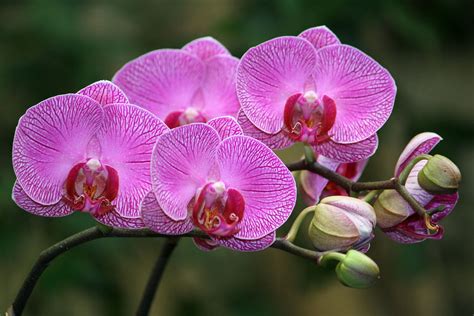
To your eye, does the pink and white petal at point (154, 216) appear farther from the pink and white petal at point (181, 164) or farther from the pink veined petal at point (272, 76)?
the pink veined petal at point (272, 76)

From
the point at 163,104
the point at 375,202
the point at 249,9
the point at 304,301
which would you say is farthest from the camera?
the point at 304,301

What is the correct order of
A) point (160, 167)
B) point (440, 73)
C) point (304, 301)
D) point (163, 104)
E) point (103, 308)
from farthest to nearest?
point (304, 301) → point (440, 73) → point (103, 308) → point (163, 104) → point (160, 167)

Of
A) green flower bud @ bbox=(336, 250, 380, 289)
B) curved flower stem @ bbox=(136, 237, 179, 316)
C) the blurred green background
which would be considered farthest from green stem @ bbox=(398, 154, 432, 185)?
the blurred green background

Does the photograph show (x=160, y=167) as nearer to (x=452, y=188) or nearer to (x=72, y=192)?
(x=72, y=192)

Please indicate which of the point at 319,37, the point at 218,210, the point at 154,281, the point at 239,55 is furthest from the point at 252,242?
the point at 239,55

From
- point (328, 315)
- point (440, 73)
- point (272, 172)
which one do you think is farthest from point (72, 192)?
point (328, 315)

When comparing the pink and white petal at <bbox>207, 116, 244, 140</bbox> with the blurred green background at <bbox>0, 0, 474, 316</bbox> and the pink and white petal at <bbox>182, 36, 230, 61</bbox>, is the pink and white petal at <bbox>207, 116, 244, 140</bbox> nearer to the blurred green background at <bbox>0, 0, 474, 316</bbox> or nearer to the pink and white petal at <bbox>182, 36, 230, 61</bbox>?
the pink and white petal at <bbox>182, 36, 230, 61</bbox>

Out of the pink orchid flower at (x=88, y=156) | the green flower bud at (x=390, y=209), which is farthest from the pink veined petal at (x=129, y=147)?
the green flower bud at (x=390, y=209)
